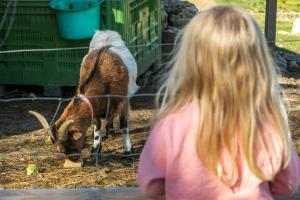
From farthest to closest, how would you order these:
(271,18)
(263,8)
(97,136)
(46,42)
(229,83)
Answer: (263,8), (271,18), (46,42), (97,136), (229,83)

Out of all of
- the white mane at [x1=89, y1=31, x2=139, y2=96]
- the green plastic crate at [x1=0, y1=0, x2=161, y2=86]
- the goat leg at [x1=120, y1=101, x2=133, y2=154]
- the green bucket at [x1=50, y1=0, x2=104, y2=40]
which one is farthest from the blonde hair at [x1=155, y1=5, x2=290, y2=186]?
the green plastic crate at [x1=0, y1=0, x2=161, y2=86]

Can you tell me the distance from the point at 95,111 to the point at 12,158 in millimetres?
928

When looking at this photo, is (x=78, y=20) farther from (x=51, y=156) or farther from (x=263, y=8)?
(x=263, y=8)

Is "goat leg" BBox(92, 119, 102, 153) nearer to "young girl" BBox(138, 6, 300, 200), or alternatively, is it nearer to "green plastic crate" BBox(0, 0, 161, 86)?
"green plastic crate" BBox(0, 0, 161, 86)

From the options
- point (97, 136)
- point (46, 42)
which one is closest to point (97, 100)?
point (97, 136)

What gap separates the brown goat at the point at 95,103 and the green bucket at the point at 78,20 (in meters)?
1.24

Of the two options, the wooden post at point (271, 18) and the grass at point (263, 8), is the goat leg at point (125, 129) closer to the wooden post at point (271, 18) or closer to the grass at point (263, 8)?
the wooden post at point (271, 18)

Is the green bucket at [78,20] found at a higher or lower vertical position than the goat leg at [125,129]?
higher

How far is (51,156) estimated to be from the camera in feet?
20.2

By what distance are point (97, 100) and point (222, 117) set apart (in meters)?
4.59

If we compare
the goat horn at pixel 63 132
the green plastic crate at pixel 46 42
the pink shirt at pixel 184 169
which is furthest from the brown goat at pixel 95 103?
the pink shirt at pixel 184 169

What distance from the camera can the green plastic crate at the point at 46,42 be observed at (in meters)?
8.32

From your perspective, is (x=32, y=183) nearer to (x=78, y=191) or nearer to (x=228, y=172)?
(x=78, y=191)

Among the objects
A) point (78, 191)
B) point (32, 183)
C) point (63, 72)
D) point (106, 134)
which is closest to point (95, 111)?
point (106, 134)
